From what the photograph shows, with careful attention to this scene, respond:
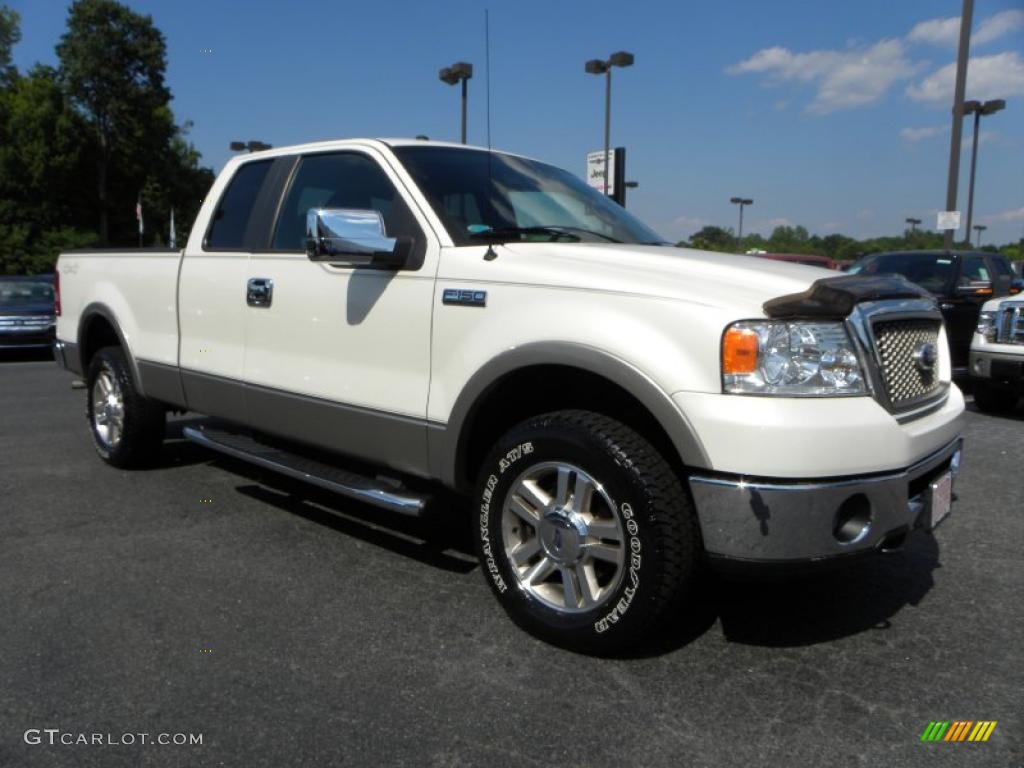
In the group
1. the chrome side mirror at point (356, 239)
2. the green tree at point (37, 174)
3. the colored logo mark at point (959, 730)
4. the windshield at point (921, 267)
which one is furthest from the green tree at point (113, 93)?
the colored logo mark at point (959, 730)

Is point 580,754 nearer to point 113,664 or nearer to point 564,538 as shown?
point 564,538

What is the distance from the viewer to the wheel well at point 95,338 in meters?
5.93

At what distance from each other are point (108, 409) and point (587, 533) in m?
4.06

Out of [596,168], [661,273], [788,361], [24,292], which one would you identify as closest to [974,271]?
[596,168]

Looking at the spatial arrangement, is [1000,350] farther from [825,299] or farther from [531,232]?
[825,299]

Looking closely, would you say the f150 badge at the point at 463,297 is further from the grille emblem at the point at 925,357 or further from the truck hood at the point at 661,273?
the grille emblem at the point at 925,357

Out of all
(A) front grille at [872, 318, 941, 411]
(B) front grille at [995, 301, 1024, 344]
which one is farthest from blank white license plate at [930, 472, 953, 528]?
(B) front grille at [995, 301, 1024, 344]

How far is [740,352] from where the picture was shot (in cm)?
261

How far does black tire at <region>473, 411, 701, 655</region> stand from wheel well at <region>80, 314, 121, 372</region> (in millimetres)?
3855

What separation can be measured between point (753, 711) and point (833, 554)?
0.55 metres

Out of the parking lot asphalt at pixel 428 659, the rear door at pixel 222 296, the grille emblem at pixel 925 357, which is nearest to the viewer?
the parking lot asphalt at pixel 428 659

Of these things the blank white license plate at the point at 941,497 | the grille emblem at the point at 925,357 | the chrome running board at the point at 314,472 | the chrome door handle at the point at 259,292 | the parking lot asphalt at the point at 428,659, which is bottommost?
the parking lot asphalt at the point at 428,659

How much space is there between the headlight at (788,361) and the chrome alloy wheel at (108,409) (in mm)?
4226

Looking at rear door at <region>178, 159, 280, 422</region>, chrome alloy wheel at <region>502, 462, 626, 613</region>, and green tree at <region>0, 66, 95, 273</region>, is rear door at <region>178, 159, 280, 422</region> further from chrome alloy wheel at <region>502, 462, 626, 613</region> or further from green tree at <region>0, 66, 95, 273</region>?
green tree at <region>0, 66, 95, 273</region>
